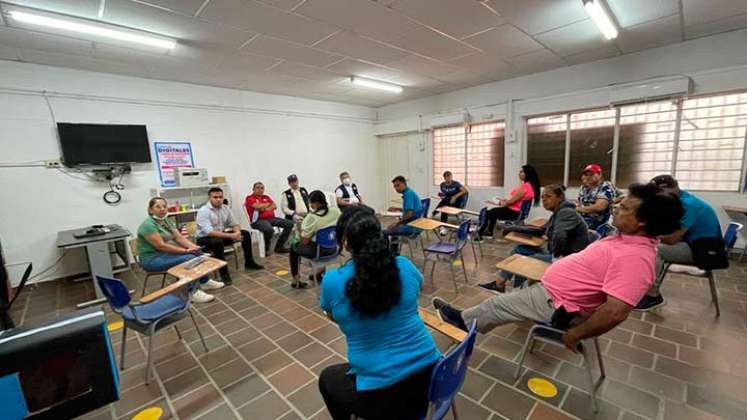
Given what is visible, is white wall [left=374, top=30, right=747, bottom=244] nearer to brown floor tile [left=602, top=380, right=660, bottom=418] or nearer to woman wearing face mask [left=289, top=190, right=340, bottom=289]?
brown floor tile [left=602, top=380, right=660, bottom=418]

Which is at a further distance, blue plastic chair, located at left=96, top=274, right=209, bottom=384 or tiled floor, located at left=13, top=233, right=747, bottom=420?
blue plastic chair, located at left=96, top=274, right=209, bottom=384

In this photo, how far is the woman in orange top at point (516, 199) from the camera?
5.09 metres

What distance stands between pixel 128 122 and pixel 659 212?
622 cm

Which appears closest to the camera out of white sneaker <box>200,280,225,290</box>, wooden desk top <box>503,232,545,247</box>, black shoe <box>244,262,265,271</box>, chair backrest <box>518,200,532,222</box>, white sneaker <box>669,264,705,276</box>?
wooden desk top <box>503,232,545,247</box>

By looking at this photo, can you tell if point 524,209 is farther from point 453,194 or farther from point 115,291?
point 115,291

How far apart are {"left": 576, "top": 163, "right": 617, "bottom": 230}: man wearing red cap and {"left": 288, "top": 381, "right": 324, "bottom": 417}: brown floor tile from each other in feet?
11.7

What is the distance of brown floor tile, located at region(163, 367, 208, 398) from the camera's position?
2.09 m

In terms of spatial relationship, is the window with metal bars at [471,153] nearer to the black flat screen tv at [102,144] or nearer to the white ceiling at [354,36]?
the white ceiling at [354,36]

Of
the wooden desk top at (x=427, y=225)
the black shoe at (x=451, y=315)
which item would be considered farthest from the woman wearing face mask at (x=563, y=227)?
the wooden desk top at (x=427, y=225)

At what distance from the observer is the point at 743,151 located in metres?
4.02

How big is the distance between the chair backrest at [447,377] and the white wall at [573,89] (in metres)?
5.30

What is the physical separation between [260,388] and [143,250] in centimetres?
215

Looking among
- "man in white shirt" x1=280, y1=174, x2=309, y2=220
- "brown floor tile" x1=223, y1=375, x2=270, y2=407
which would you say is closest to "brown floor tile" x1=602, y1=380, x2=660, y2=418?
"brown floor tile" x1=223, y1=375, x2=270, y2=407

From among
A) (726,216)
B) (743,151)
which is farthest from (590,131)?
(726,216)
